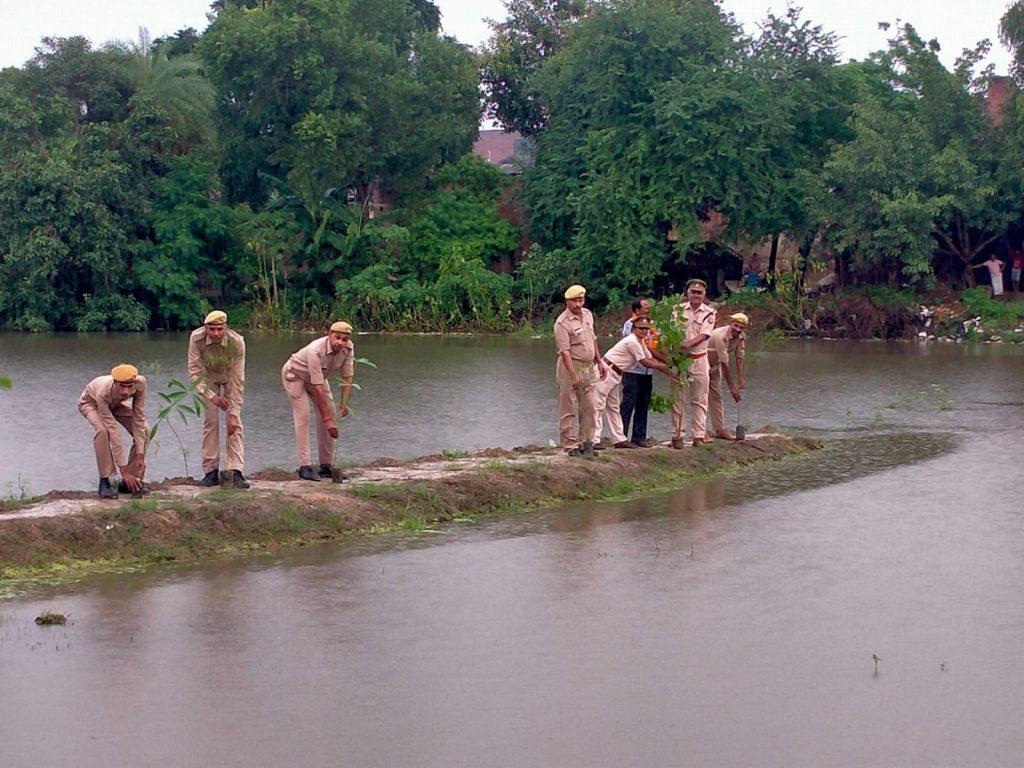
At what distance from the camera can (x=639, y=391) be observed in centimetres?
1686

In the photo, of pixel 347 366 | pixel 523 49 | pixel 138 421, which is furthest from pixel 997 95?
pixel 138 421

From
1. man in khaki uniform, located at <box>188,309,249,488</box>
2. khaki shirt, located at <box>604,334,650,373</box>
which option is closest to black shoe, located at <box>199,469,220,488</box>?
man in khaki uniform, located at <box>188,309,249,488</box>

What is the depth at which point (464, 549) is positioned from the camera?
1204cm

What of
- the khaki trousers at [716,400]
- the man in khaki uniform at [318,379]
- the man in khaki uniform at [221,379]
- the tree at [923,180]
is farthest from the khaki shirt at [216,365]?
the tree at [923,180]

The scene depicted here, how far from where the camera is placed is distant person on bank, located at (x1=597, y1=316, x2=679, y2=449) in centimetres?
1644

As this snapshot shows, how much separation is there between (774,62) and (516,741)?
134 feet

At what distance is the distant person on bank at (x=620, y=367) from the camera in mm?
16438

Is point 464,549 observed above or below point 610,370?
below

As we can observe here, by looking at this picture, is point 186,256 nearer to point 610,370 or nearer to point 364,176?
point 364,176

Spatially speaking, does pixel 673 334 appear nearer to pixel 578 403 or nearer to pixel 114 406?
pixel 578 403

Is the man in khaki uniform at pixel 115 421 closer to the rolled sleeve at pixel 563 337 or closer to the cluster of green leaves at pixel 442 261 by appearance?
the rolled sleeve at pixel 563 337

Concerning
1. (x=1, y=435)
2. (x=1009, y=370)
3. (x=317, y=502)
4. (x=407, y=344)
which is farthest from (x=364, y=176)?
(x=317, y=502)

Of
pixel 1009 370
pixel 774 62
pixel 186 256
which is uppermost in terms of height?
pixel 774 62

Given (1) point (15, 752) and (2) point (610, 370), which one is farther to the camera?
(2) point (610, 370)
